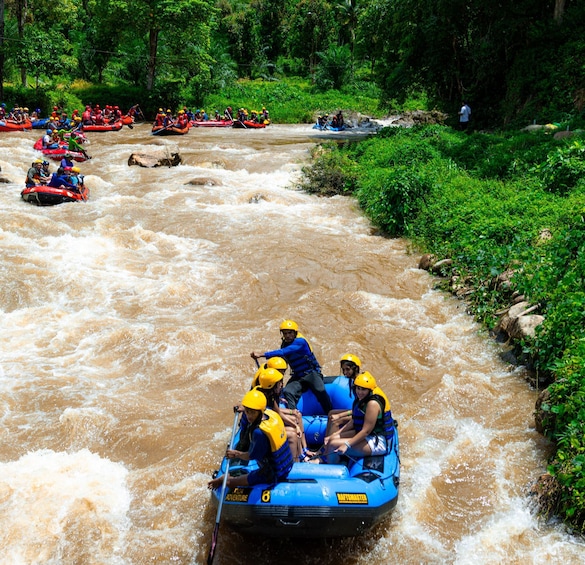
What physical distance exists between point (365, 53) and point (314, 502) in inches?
903

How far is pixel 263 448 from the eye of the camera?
4.25 m

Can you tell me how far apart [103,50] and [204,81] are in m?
5.84

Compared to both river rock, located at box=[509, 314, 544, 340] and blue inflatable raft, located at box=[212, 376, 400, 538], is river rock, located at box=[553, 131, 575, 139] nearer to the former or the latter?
river rock, located at box=[509, 314, 544, 340]

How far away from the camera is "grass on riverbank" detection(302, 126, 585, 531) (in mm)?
5367

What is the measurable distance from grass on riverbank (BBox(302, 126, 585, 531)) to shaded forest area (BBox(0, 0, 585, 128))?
304cm

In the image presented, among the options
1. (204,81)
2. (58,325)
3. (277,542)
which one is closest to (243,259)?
(58,325)

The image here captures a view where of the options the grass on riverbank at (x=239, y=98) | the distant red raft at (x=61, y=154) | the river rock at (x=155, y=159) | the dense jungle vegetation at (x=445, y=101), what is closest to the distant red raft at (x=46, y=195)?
the river rock at (x=155, y=159)

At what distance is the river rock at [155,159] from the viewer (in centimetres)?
1738

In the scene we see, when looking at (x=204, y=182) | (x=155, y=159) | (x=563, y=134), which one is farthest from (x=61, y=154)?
(x=563, y=134)

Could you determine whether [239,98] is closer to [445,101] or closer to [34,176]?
[445,101]

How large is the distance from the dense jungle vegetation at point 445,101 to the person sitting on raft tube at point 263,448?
7.66 feet

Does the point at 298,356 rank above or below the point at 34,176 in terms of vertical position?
above

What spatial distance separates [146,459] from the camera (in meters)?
5.48

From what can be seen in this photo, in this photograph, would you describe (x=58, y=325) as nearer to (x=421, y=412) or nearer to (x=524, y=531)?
(x=421, y=412)
